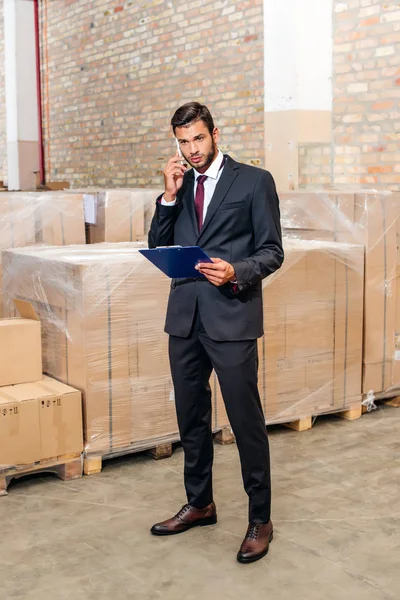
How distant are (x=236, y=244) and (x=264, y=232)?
0.39 feet

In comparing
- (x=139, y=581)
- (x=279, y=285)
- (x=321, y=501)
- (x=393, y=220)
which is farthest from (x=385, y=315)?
(x=139, y=581)

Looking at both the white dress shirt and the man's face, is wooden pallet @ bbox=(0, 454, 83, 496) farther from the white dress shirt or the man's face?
the man's face

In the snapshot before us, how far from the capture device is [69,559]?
3.05 m

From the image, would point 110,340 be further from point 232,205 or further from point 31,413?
point 232,205

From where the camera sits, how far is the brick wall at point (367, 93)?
579 centimetres

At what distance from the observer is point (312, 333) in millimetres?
4711

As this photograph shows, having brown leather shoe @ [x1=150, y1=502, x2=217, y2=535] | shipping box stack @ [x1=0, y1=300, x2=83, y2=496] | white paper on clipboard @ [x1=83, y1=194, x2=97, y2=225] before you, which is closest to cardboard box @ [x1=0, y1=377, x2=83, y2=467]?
shipping box stack @ [x1=0, y1=300, x2=83, y2=496]

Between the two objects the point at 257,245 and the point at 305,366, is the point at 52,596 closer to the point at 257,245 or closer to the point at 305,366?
the point at 257,245

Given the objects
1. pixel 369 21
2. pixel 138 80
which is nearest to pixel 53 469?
pixel 369 21

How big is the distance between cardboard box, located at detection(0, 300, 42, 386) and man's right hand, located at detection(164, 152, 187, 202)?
1.46 m

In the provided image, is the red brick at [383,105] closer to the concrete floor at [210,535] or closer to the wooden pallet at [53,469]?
the concrete floor at [210,535]

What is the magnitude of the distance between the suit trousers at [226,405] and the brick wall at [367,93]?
130 inches

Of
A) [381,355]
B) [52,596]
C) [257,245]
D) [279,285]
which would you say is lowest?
[52,596]

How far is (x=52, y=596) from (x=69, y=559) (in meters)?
0.28
